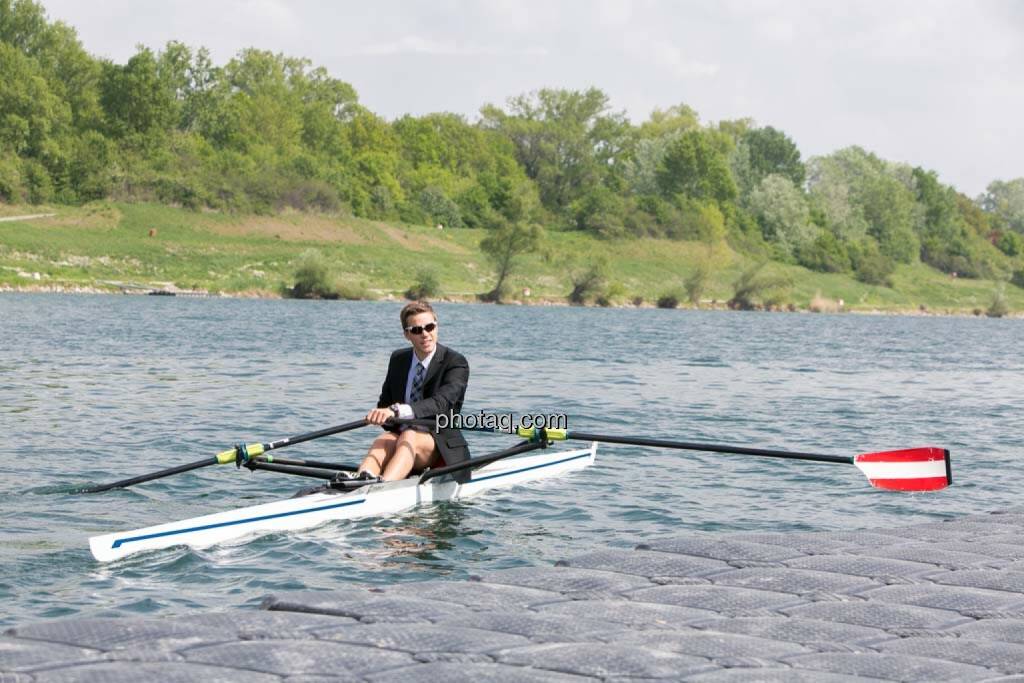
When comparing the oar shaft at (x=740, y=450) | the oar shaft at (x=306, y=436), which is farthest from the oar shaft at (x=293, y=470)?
the oar shaft at (x=740, y=450)

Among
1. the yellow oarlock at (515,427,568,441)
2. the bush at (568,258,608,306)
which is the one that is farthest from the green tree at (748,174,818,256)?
the yellow oarlock at (515,427,568,441)

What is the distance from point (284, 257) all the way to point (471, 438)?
72781 millimetres

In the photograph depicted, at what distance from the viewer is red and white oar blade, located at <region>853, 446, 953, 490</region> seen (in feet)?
42.8

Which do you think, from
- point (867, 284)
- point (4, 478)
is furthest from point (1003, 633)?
point (867, 284)

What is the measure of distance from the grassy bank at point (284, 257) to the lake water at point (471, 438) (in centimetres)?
3304

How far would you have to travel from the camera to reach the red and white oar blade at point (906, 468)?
1303cm

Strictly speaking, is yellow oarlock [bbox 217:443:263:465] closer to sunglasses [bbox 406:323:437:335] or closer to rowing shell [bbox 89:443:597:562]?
rowing shell [bbox 89:443:597:562]

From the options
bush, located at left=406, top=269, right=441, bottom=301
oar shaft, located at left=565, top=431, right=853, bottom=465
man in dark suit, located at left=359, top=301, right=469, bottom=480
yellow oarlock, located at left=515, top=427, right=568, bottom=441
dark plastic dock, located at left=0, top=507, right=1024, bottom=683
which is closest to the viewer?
dark plastic dock, located at left=0, top=507, right=1024, bottom=683

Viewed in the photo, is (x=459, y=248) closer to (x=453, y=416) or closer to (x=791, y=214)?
(x=791, y=214)

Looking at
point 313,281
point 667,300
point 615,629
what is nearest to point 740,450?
point 615,629

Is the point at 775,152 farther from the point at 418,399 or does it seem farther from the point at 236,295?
the point at 418,399

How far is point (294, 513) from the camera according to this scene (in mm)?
11789

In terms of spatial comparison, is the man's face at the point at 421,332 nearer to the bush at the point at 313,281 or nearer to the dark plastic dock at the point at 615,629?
the dark plastic dock at the point at 615,629

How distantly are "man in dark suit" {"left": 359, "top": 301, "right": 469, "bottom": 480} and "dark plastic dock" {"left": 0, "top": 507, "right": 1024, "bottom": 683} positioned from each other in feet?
10.2
